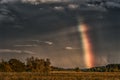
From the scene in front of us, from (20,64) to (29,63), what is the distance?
565 centimetres

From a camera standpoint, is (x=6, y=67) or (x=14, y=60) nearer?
(x=6, y=67)

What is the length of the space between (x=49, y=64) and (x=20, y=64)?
13191mm

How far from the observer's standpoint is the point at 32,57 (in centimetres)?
13550

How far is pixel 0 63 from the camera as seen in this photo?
13012cm

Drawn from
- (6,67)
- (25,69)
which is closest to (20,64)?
(25,69)

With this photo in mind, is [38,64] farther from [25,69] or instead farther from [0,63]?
[0,63]

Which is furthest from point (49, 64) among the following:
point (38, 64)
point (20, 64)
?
point (20, 64)

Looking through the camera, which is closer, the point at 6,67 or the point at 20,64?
the point at 6,67

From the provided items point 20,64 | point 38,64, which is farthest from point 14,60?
point 38,64

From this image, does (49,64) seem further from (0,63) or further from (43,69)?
(0,63)

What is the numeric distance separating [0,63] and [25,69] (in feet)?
37.1

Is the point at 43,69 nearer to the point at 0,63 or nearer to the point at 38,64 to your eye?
the point at 38,64

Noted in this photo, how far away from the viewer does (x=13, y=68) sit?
5281 inches

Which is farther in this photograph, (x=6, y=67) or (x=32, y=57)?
(x=32, y=57)
